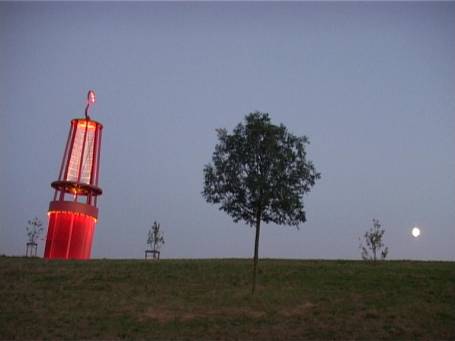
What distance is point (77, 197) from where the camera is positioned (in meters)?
81.2

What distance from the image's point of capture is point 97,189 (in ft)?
268

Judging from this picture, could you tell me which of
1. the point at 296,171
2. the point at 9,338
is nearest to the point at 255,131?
the point at 296,171

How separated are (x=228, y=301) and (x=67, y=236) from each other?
48933 mm

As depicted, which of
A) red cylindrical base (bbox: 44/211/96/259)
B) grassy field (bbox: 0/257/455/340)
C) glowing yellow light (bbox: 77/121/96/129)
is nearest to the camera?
grassy field (bbox: 0/257/455/340)

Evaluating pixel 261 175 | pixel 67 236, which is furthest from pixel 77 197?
pixel 261 175

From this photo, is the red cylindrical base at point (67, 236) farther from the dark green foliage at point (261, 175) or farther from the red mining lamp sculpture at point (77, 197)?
the dark green foliage at point (261, 175)

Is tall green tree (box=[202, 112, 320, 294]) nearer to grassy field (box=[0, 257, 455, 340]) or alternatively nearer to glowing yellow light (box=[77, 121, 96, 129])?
grassy field (box=[0, 257, 455, 340])

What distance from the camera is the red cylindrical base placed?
Answer: 250 ft

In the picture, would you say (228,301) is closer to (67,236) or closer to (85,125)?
(67,236)

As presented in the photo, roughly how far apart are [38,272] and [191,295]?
62.9ft

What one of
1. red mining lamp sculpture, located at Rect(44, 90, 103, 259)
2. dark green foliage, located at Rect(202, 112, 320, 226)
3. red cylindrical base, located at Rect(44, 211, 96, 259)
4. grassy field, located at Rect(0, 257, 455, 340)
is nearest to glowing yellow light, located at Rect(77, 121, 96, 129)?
red mining lamp sculpture, located at Rect(44, 90, 103, 259)

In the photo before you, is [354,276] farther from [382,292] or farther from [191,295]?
[191,295]

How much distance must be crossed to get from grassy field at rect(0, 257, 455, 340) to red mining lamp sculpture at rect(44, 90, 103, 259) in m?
27.4

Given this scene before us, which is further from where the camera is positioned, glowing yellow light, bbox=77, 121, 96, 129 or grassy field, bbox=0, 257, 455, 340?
glowing yellow light, bbox=77, 121, 96, 129
